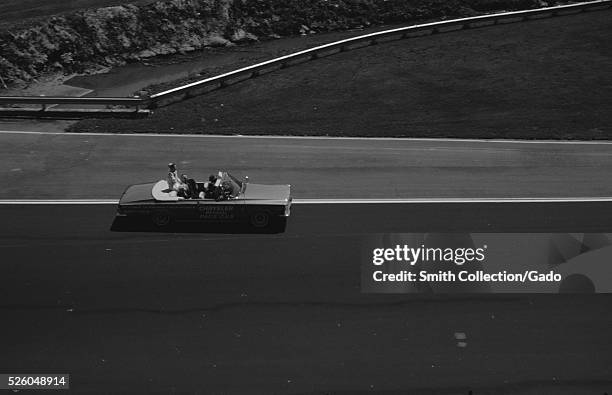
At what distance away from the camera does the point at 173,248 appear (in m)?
15.5

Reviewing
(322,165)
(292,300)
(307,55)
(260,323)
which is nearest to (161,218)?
(292,300)

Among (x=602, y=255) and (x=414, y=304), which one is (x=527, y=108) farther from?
(x=414, y=304)

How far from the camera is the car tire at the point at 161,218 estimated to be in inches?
634

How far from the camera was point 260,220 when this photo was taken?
1625 cm

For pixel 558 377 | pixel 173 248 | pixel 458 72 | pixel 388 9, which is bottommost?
pixel 558 377

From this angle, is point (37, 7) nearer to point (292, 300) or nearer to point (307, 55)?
point (307, 55)

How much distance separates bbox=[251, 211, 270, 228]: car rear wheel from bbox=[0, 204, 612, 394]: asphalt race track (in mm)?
384

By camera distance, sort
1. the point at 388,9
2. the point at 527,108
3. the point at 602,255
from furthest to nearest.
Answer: the point at 388,9 → the point at 527,108 → the point at 602,255

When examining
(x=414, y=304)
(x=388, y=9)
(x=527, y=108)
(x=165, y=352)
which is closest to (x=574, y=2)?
(x=388, y=9)

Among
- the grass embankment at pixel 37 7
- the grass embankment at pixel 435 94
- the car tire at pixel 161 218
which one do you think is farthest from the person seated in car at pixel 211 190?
the grass embankment at pixel 37 7

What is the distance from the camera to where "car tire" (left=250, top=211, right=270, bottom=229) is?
16156 millimetres

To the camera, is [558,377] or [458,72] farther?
[458,72]

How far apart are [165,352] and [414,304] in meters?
4.69

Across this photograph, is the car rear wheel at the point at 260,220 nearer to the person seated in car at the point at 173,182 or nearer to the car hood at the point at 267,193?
the car hood at the point at 267,193
